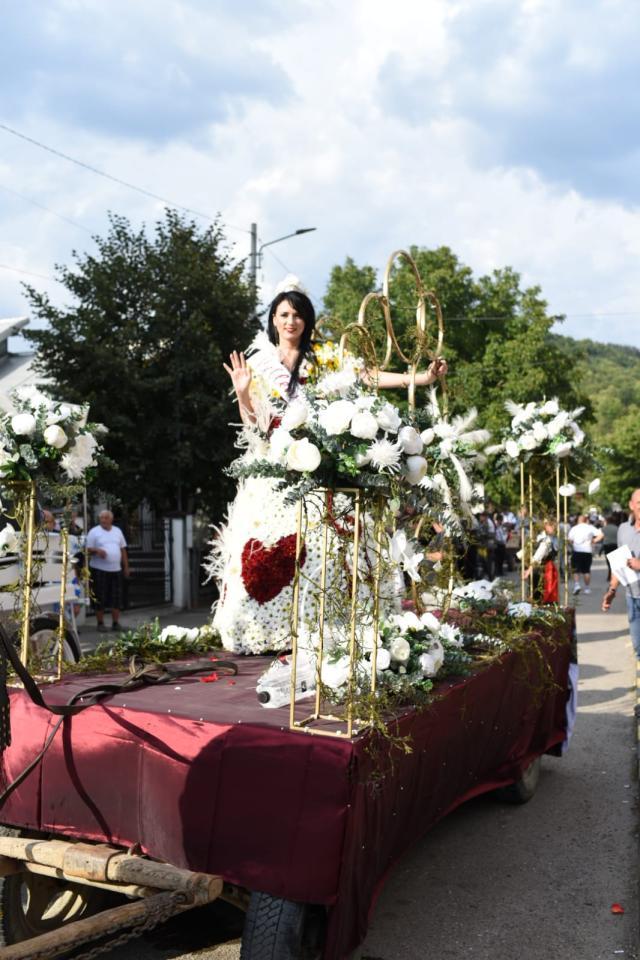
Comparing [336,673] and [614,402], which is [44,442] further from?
[614,402]

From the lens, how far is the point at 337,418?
10.6 feet

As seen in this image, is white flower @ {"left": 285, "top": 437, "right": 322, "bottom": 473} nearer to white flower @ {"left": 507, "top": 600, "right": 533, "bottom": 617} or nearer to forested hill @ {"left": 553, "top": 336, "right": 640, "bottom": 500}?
white flower @ {"left": 507, "top": 600, "right": 533, "bottom": 617}

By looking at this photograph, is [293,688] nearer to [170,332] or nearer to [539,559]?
[539,559]

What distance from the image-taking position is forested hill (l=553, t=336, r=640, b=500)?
45.4 m

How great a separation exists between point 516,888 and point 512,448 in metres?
3.54

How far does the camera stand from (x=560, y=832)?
213 inches

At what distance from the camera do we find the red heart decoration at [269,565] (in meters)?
4.70

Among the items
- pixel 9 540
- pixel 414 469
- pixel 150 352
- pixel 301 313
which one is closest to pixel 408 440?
pixel 414 469

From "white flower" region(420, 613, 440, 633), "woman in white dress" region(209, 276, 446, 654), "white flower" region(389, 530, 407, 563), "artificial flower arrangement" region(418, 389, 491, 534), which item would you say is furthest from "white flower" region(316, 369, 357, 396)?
"artificial flower arrangement" region(418, 389, 491, 534)

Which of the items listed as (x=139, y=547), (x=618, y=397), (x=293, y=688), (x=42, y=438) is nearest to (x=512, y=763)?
(x=293, y=688)

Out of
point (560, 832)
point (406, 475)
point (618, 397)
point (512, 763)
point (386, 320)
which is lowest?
point (560, 832)

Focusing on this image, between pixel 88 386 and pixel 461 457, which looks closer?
pixel 461 457

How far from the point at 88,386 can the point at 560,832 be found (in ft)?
41.3

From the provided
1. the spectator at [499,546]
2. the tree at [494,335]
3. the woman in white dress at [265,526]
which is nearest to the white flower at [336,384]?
the woman in white dress at [265,526]
